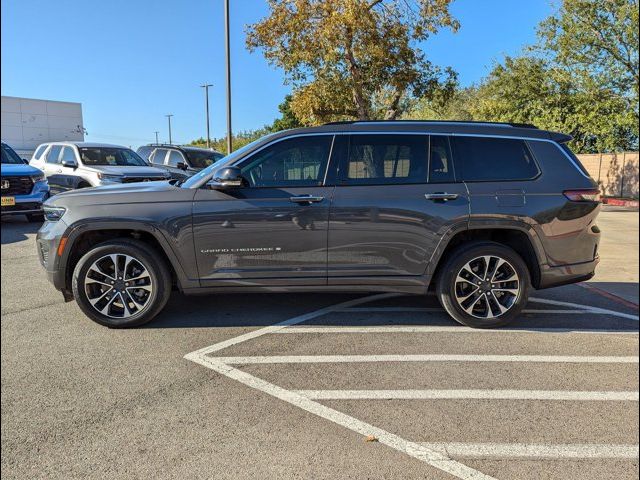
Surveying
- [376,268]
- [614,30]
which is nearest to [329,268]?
[376,268]

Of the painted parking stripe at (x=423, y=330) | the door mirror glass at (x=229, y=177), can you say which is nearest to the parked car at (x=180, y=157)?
the door mirror glass at (x=229, y=177)

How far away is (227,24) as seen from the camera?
1598 centimetres

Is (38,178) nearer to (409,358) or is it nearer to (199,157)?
(199,157)

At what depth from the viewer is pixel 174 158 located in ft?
47.2

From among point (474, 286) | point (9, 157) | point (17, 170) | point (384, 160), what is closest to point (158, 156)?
point (9, 157)

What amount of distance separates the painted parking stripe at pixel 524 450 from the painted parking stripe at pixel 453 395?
1.78 ft

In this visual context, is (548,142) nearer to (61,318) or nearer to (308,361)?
(308,361)

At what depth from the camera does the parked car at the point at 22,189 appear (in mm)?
9570

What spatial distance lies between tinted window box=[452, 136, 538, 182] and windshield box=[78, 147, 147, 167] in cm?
993

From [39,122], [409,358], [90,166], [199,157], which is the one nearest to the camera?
[409,358]

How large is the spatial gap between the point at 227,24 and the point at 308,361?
1505 cm

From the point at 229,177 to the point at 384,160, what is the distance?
1.44 meters

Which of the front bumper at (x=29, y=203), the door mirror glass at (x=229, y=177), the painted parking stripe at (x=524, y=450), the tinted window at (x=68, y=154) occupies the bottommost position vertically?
the painted parking stripe at (x=524, y=450)

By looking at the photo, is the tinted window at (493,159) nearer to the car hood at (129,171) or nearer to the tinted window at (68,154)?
the car hood at (129,171)
